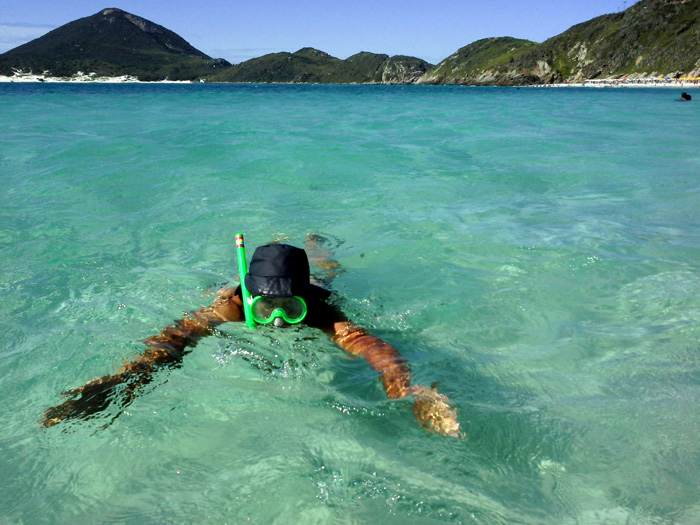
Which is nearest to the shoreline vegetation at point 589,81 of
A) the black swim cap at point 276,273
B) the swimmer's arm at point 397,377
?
the swimmer's arm at point 397,377

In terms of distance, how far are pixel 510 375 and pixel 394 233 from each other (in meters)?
3.77

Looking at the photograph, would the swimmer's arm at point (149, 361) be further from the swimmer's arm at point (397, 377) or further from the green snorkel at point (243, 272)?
the swimmer's arm at point (397, 377)

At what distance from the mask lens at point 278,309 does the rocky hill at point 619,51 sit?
117854 mm

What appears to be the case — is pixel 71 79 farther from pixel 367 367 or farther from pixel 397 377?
pixel 397 377

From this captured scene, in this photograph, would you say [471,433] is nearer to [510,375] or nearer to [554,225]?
[510,375]

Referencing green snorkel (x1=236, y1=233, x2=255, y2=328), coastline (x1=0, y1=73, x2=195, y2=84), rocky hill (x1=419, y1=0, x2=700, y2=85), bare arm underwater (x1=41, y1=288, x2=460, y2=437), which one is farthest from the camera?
coastline (x1=0, y1=73, x2=195, y2=84)

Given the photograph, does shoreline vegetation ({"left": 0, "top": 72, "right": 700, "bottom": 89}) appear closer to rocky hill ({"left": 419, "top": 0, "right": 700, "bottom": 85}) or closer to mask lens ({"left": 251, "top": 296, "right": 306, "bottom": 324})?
rocky hill ({"left": 419, "top": 0, "right": 700, "bottom": 85})

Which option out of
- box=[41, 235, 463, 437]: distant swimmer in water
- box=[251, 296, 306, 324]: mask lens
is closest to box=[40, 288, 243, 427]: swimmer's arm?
box=[41, 235, 463, 437]: distant swimmer in water

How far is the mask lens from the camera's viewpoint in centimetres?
354

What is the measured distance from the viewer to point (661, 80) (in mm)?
95312

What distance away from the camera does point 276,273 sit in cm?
345

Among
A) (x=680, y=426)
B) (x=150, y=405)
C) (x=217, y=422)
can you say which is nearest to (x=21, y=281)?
(x=150, y=405)

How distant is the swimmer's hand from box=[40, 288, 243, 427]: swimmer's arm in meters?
1.66

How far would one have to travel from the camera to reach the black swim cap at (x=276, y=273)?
136 inches
